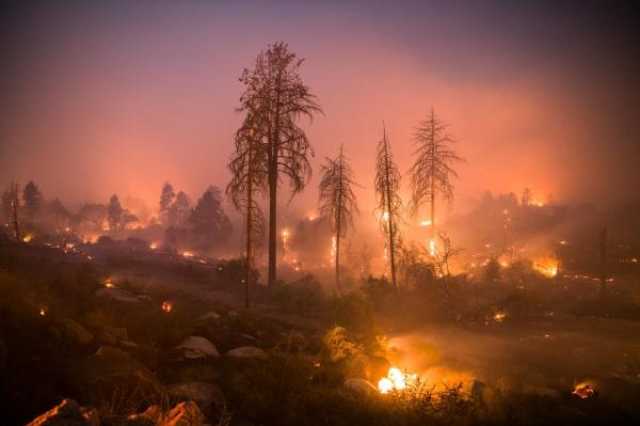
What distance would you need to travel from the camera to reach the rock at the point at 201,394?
5.58 metres

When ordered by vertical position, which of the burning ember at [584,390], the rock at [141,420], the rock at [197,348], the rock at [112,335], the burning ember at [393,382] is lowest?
the burning ember at [584,390]

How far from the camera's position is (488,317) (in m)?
16.8

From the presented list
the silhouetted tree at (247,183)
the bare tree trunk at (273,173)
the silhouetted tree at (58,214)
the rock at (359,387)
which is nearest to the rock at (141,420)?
the rock at (359,387)

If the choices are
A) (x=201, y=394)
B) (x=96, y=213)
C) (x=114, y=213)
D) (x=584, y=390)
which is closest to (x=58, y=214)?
(x=96, y=213)

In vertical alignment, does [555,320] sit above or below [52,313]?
below

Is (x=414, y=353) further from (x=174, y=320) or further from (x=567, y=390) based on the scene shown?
(x=174, y=320)

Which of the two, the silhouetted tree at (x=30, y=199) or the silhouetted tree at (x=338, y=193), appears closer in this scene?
the silhouetted tree at (x=338, y=193)

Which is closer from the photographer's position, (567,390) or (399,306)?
(567,390)

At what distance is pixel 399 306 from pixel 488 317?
4.53m

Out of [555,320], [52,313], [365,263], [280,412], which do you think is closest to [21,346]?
[52,313]

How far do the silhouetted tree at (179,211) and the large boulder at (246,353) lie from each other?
274ft

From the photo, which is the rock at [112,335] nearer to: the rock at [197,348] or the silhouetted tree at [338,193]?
the rock at [197,348]

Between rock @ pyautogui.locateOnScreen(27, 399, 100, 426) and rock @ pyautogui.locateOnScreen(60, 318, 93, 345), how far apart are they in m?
3.48

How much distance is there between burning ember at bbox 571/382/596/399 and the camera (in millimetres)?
7777
